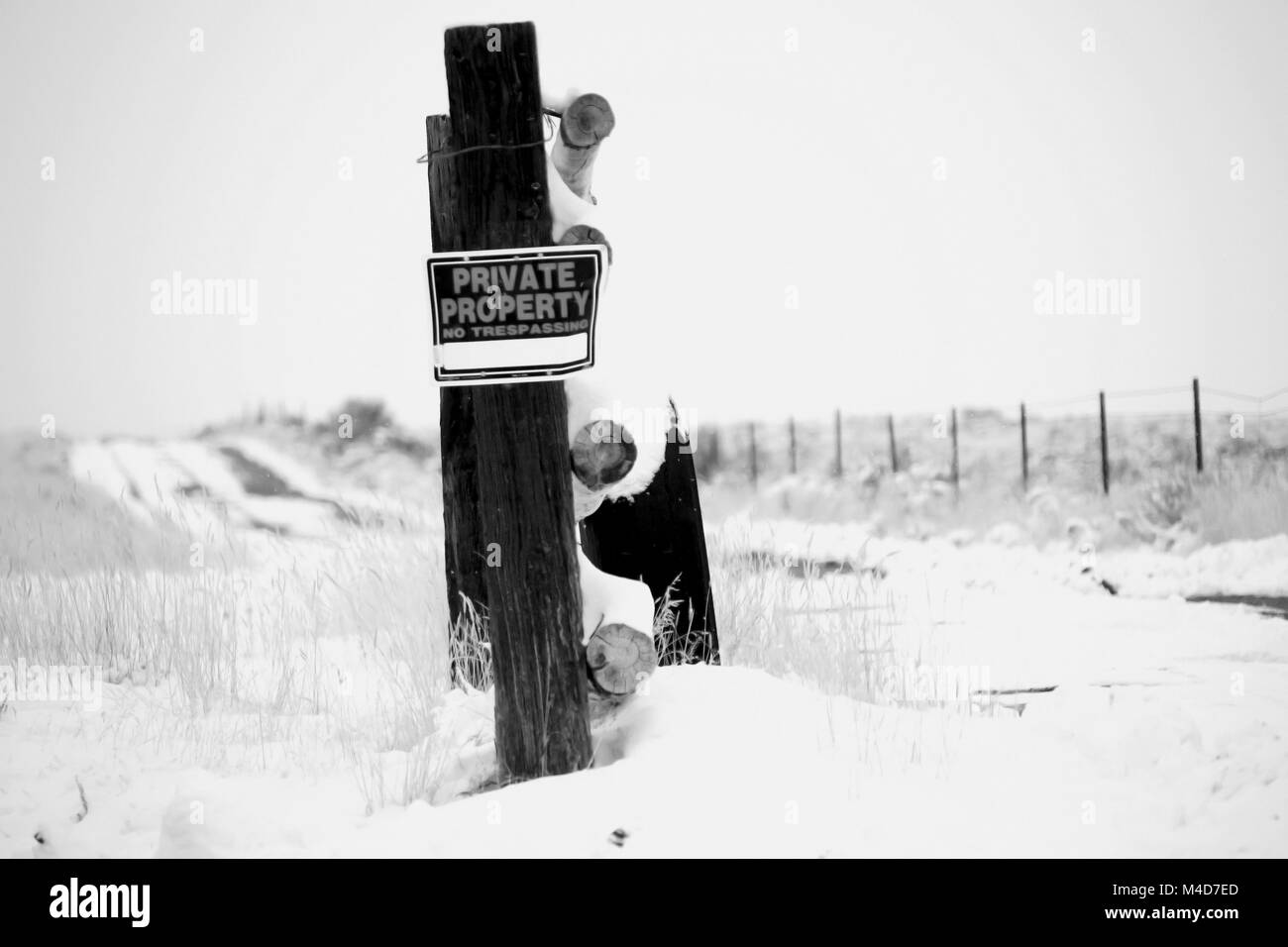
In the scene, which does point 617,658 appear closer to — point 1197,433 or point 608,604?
point 608,604

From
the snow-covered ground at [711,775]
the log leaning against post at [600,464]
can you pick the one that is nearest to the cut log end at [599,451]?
the log leaning against post at [600,464]

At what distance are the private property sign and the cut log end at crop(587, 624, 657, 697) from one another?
2.73ft

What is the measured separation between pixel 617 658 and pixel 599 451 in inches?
25.6

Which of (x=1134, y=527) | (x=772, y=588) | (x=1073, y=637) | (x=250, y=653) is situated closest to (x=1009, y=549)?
(x=1134, y=527)

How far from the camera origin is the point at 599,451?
3.45 meters

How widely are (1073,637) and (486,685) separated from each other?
4400 millimetres

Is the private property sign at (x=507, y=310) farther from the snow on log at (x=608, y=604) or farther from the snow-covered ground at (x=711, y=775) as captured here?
the snow-covered ground at (x=711, y=775)

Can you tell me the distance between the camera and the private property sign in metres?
3.30

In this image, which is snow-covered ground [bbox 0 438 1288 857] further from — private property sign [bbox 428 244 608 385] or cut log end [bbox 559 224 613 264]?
cut log end [bbox 559 224 613 264]

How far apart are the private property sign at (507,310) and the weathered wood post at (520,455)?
0.19 feet

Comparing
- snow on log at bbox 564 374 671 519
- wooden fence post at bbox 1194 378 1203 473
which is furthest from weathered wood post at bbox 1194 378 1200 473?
snow on log at bbox 564 374 671 519
